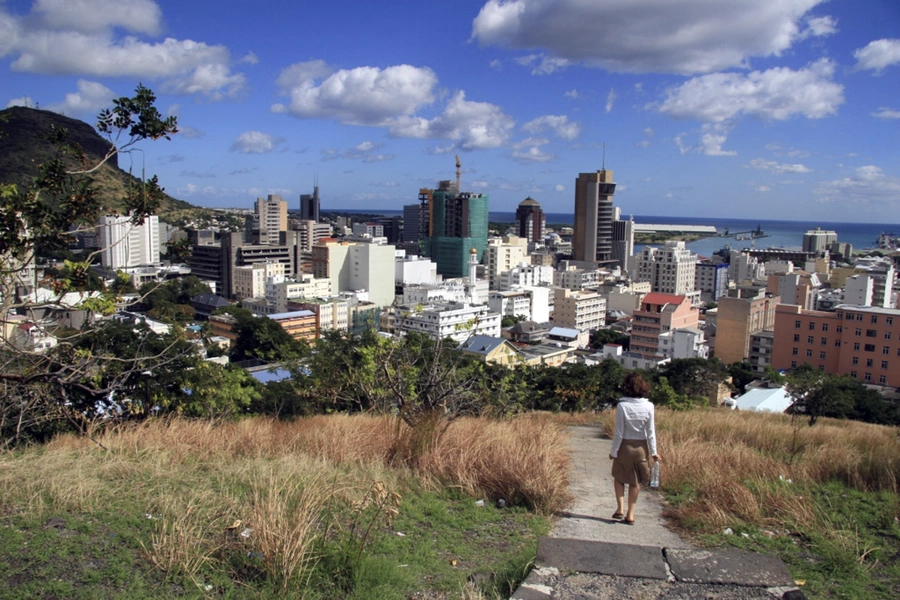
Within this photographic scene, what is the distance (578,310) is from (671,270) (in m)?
19.5

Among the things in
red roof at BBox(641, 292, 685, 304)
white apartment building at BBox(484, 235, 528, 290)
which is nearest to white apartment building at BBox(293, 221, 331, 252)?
white apartment building at BBox(484, 235, 528, 290)

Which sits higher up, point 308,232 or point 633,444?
point 308,232

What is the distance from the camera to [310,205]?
121 metres

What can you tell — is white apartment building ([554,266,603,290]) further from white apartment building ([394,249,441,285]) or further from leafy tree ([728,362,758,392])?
leafy tree ([728,362,758,392])

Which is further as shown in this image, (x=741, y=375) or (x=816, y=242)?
(x=816, y=242)

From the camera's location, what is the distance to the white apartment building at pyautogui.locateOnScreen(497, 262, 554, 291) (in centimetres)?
5428

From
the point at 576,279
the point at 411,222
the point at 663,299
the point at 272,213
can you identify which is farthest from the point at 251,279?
the point at 411,222

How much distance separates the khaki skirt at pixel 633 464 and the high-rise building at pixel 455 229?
5946cm

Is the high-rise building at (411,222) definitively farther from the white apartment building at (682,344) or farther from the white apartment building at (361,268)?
the white apartment building at (682,344)

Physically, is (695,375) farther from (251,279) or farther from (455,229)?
(455,229)

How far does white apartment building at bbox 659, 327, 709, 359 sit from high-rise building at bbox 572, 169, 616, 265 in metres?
46.3

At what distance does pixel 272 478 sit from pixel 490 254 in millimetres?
60499

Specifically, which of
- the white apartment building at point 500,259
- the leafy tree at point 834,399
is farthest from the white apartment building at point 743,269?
the leafy tree at point 834,399

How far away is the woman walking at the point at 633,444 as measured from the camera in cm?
345
